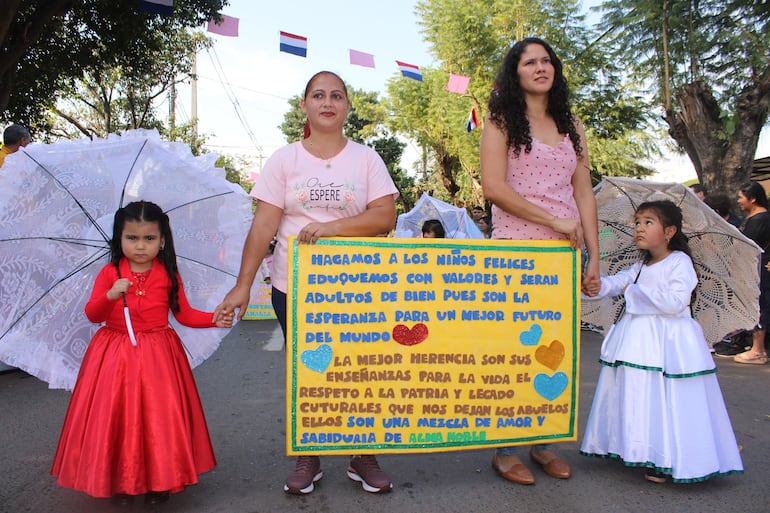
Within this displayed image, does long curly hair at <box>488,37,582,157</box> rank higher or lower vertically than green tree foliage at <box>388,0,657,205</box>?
lower

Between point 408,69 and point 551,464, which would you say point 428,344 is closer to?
point 551,464

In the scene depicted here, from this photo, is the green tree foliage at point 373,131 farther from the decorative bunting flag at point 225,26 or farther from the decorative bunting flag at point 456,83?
the decorative bunting flag at point 225,26

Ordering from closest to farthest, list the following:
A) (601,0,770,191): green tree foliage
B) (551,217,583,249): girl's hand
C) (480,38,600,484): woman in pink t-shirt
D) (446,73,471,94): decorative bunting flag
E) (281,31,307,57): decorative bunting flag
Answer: (551,217,583,249): girl's hand → (480,38,600,484): woman in pink t-shirt → (281,31,307,57): decorative bunting flag → (601,0,770,191): green tree foliage → (446,73,471,94): decorative bunting flag

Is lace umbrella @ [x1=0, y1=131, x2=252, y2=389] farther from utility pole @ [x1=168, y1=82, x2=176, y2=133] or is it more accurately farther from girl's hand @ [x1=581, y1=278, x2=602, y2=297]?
utility pole @ [x1=168, y1=82, x2=176, y2=133]

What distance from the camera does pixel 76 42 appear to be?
10391 millimetres

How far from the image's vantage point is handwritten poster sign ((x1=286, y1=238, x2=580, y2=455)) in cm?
292

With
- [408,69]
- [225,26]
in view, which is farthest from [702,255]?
[408,69]

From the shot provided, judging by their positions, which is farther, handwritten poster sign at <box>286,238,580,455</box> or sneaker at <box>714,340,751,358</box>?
sneaker at <box>714,340,751,358</box>

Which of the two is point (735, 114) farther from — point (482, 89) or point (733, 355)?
point (482, 89)

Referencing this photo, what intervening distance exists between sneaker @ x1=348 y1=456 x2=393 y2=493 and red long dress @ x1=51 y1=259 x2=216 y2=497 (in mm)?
744

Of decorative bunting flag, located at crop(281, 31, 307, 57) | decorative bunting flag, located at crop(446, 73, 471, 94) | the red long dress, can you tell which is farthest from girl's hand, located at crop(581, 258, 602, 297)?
decorative bunting flag, located at crop(446, 73, 471, 94)

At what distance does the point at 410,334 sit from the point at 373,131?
2982 centimetres

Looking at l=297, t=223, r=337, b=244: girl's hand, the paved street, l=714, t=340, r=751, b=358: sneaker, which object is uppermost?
l=297, t=223, r=337, b=244: girl's hand

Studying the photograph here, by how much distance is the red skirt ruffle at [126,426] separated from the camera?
8.98ft
